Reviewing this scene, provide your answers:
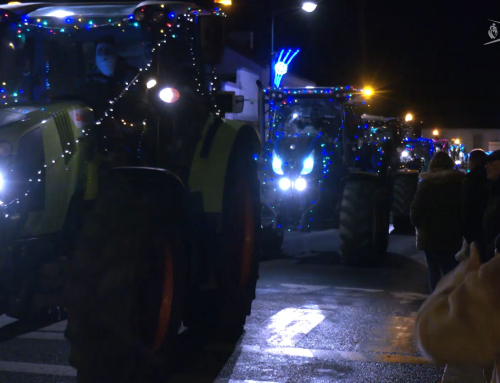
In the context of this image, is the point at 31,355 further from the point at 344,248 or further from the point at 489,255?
the point at 344,248

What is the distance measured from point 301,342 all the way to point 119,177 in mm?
2731

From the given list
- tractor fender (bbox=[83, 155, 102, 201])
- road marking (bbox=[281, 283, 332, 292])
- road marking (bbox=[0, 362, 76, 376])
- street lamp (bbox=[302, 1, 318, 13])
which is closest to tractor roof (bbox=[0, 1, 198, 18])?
tractor fender (bbox=[83, 155, 102, 201])

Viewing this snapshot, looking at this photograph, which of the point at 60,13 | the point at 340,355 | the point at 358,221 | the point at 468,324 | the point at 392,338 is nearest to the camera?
the point at 468,324

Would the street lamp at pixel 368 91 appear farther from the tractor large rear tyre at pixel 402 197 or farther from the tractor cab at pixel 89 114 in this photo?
the tractor cab at pixel 89 114

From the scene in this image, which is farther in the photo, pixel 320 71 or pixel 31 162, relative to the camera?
pixel 320 71

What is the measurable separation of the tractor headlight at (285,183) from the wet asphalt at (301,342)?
188cm

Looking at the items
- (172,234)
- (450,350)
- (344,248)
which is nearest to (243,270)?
(172,234)

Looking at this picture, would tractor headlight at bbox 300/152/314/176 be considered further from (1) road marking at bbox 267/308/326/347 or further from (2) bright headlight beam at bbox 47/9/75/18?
(2) bright headlight beam at bbox 47/9/75/18

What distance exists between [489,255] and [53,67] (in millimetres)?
3770

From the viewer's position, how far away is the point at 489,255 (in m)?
5.30

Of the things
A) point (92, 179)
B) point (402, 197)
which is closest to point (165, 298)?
point (92, 179)

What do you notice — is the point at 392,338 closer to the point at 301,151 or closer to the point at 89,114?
the point at 89,114

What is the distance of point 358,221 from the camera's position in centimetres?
1147

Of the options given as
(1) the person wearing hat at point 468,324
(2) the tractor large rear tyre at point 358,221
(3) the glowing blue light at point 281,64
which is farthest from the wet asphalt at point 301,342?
(3) the glowing blue light at point 281,64
